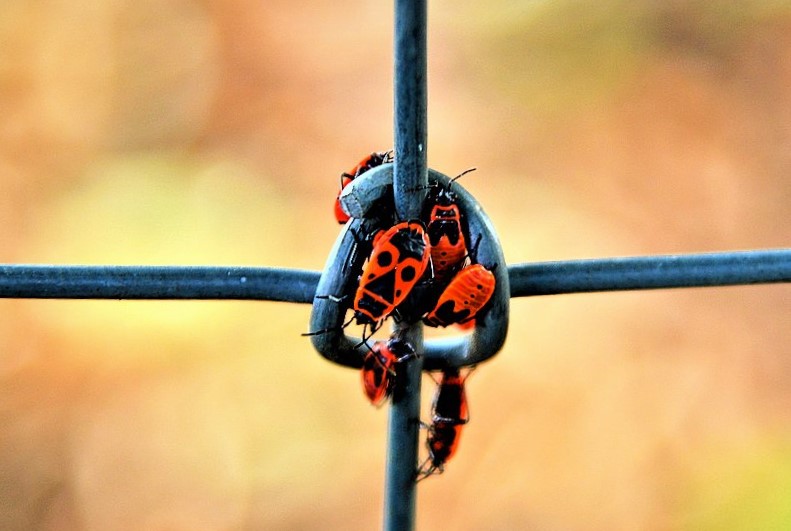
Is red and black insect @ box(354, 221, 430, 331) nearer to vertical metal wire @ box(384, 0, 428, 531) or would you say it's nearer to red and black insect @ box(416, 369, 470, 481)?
vertical metal wire @ box(384, 0, 428, 531)

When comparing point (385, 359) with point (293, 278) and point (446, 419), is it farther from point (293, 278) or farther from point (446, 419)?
point (446, 419)

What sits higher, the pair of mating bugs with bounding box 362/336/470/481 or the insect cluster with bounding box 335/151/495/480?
the insect cluster with bounding box 335/151/495/480

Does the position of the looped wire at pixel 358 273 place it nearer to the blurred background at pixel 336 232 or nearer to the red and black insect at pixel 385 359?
the red and black insect at pixel 385 359

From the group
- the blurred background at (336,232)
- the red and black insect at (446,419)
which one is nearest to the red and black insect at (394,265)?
the red and black insect at (446,419)

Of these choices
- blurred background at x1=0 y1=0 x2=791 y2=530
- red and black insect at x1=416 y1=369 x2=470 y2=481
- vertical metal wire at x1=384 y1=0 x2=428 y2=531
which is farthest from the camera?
blurred background at x1=0 y1=0 x2=791 y2=530

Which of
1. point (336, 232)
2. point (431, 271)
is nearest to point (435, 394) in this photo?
point (431, 271)

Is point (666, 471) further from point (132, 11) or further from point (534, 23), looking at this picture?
point (132, 11)

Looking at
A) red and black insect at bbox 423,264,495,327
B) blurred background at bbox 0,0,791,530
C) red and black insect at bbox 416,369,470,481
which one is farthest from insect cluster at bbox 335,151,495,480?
blurred background at bbox 0,0,791,530
